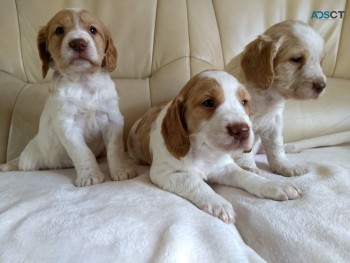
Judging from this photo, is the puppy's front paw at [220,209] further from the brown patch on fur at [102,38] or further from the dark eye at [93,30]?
the dark eye at [93,30]

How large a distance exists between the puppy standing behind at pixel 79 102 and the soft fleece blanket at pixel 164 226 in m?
0.41

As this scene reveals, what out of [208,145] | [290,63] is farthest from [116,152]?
[290,63]

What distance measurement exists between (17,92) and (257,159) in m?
2.21

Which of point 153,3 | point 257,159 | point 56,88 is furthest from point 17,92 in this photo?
point 257,159

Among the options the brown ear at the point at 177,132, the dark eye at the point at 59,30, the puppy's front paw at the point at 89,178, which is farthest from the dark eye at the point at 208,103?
the dark eye at the point at 59,30

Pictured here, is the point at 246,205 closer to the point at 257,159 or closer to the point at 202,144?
the point at 202,144

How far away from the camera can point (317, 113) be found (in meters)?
3.26

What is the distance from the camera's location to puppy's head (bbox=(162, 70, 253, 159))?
179 centimetres

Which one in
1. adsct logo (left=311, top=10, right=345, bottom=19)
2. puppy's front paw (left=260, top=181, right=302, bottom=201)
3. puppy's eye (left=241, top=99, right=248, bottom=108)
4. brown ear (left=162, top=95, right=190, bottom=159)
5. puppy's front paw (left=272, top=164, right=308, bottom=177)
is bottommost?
puppy's front paw (left=272, top=164, right=308, bottom=177)

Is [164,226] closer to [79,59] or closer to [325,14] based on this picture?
[79,59]

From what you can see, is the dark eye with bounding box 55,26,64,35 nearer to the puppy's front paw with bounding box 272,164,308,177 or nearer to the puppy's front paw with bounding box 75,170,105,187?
the puppy's front paw with bounding box 75,170,105,187

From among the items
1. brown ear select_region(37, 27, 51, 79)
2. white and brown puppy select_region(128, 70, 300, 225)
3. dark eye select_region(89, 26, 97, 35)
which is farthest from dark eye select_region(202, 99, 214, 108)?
brown ear select_region(37, 27, 51, 79)

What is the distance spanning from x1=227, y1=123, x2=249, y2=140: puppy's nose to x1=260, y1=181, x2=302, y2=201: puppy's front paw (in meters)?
0.32

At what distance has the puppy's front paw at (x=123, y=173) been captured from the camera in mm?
2299
